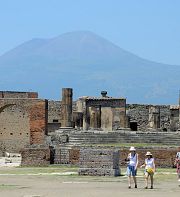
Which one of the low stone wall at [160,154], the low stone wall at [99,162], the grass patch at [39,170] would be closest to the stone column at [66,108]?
the grass patch at [39,170]

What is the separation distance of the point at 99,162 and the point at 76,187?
6053mm

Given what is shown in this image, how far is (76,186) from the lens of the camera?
82.8 ft

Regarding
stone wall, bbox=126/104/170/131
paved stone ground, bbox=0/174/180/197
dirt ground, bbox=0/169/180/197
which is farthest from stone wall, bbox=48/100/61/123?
paved stone ground, bbox=0/174/180/197

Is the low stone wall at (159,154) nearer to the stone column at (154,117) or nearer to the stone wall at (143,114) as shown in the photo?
the stone column at (154,117)

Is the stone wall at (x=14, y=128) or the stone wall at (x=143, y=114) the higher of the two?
the stone wall at (x=143, y=114)

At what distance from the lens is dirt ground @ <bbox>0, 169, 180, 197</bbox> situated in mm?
22531

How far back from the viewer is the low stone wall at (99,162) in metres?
30.6

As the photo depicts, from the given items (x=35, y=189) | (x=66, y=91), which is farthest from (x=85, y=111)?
(x=35, y=189)

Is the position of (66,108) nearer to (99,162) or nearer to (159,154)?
(159,154)

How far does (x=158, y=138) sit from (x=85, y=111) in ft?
78.6

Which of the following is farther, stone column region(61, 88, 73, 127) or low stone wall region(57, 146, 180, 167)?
stone column region(61, 88, 73, 127)

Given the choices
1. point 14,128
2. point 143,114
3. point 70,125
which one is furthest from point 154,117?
point 70,125

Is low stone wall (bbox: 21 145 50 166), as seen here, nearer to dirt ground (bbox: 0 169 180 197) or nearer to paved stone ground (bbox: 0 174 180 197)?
dirt ground (bbox: 0 169 180 197)

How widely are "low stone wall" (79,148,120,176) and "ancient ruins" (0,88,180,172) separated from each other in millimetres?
5083
